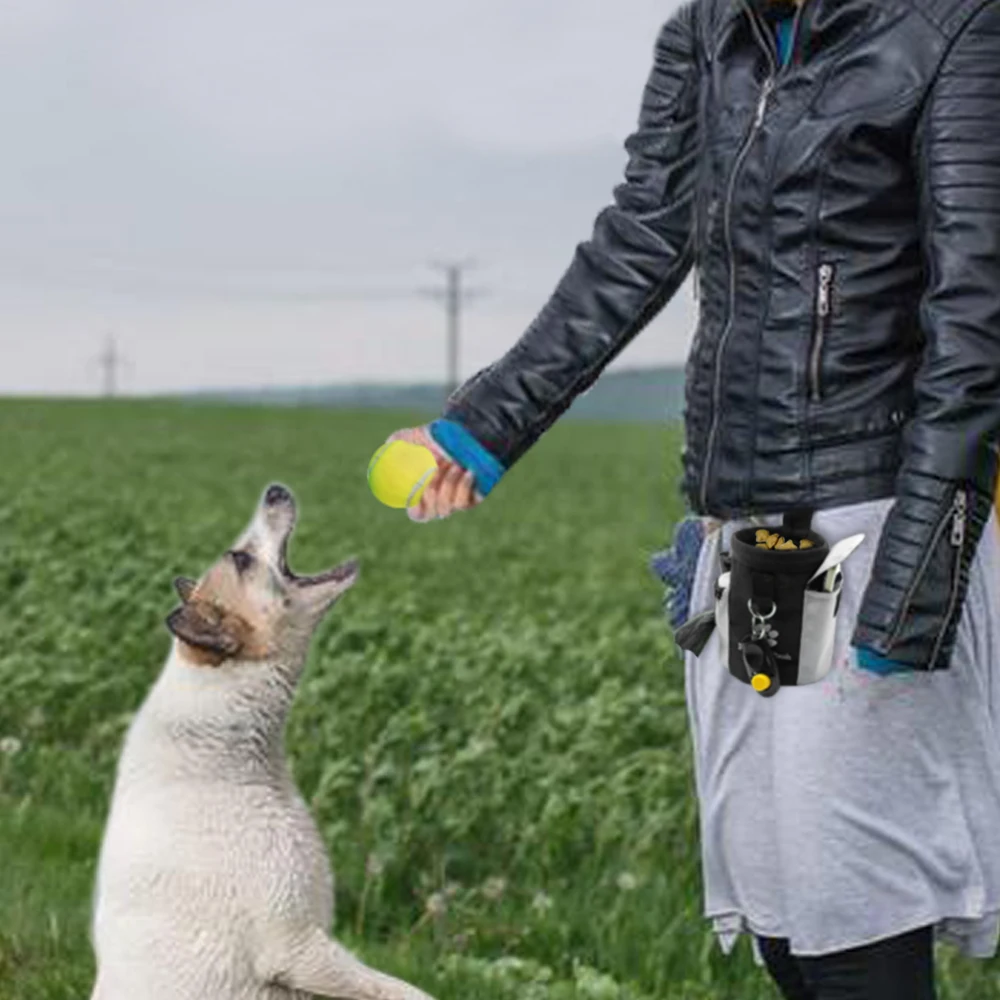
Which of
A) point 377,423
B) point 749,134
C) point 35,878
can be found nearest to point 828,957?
point 749,134

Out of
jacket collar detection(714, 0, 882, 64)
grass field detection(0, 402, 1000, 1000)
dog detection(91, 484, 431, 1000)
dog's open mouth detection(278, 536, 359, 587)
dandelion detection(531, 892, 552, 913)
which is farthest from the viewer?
dandelion detection(531, 892, 552, 913)

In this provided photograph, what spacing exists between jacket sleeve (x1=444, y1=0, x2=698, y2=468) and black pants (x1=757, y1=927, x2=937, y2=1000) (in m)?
0.94

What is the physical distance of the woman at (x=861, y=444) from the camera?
2.72m

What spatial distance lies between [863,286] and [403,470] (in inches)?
30.9

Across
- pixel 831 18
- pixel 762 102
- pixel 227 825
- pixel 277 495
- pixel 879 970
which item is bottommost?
pixel 879 970

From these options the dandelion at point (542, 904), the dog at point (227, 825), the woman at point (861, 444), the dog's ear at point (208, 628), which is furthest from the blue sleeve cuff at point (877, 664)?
the dandelion at point (542, 904)

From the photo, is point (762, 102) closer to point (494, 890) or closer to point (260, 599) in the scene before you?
point (260, 599)

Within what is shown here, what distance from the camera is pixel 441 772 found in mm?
6715

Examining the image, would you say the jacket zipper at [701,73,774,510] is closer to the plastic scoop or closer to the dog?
the plastic scoop

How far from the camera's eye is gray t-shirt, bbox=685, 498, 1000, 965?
2.85 metres

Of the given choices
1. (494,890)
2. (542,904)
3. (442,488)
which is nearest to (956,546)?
(442,488)

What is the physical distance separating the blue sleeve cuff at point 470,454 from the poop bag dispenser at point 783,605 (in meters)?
0.43

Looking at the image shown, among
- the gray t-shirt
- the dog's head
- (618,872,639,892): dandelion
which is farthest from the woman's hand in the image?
(618,872,639,892): dandelion

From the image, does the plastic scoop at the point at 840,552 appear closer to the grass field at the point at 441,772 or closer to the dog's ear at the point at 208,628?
the grass field at the point at 441,772
